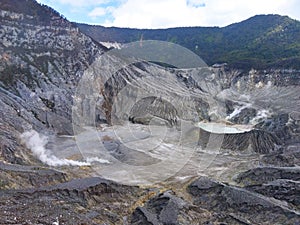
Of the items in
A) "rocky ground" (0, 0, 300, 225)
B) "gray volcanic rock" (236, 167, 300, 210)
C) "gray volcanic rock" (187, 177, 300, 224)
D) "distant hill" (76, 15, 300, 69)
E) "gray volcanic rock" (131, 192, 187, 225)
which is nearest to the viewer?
"gray volcanic rock" (131, 192, 187, 225)

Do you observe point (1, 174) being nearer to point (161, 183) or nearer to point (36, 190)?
point (36, 190)

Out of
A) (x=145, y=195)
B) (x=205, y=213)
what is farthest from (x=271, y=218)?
(x=145, y=195)

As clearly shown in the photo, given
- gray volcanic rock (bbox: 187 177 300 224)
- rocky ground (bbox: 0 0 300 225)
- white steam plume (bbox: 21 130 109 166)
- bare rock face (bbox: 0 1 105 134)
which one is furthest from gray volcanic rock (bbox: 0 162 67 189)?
bare rock face (bbox: 0 1 105 134)

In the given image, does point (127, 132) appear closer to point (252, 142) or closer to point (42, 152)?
point (252, 142)

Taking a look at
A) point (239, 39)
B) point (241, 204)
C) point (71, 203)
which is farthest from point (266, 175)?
point (239, 39)

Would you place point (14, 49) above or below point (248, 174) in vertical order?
above

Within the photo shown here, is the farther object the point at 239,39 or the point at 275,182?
the point at 239,39

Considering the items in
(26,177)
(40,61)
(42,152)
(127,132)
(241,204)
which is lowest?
(127,132)

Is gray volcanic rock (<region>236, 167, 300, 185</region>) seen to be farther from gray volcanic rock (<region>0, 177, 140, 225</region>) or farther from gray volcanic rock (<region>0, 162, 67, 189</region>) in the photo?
gray volcanic rock (<region>0, 162, 67, 189</region>)
